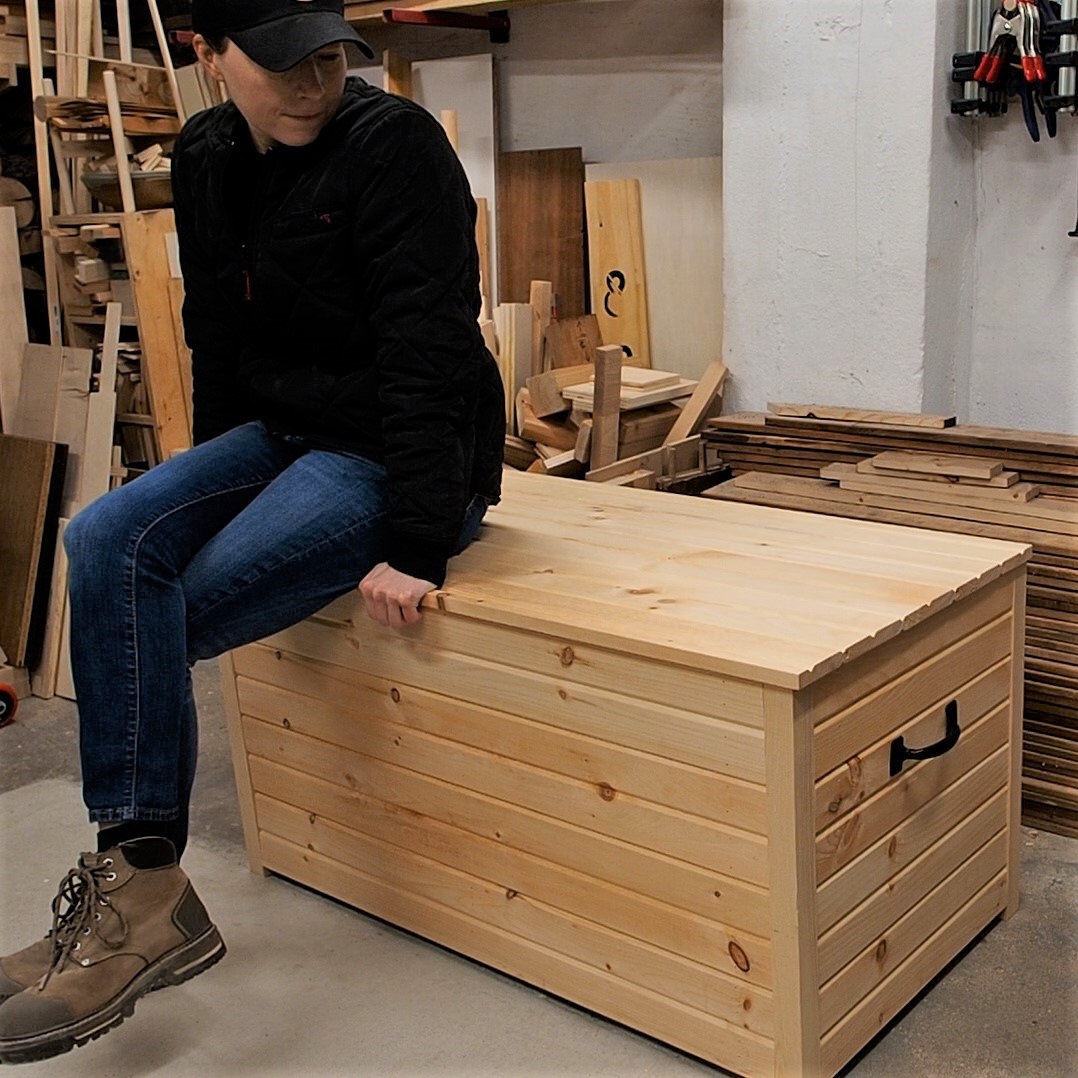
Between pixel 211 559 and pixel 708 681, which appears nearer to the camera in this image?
pixel 708 681

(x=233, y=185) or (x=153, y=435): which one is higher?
(x=233, y=185)

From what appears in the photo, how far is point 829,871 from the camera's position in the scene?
1716 mm

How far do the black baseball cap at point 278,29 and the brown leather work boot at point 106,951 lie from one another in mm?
1068

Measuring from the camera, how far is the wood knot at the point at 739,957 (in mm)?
1739

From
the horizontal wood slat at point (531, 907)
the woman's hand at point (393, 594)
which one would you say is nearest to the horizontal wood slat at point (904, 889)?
the horizontal wood slat at point (531, 907)

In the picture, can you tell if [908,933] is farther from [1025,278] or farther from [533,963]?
[1025,278]

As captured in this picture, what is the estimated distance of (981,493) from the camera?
108 inches

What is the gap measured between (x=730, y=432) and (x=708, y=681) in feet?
5.57

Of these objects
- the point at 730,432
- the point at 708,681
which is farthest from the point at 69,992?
the point at 730,432

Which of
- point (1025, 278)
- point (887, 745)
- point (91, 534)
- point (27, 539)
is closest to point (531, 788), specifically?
point (887, 745)

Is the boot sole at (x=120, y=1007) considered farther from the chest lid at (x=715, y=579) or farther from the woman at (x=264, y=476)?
the chest lid at (x=715, y=579)

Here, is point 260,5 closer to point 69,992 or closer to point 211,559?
point 211,559

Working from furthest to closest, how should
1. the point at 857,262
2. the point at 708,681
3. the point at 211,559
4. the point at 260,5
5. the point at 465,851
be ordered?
the point at 857,262
the point at 465,851
the point at 211,559
the point at 260,5
the point at 708,681

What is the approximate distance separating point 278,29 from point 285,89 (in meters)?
0.08
